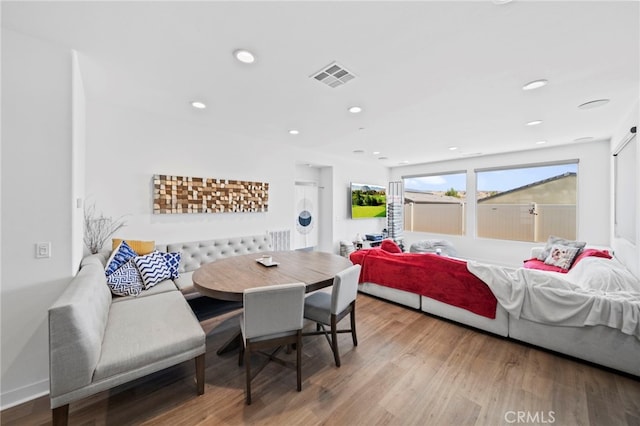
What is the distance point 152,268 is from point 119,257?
0.32m

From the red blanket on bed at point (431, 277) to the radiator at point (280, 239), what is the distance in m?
1.62

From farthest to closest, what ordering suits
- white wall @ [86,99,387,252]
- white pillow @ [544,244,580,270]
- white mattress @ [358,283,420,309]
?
1. white pillow @ [544,244,580,270]
2. white mattress @ [358,283,420,309]
3. white wall @ [86,99,387,252]

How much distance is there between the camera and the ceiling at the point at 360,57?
1.47 meters

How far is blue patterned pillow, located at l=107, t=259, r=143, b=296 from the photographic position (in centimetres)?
231

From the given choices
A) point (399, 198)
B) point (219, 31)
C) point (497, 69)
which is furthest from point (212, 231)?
point (399, 198)

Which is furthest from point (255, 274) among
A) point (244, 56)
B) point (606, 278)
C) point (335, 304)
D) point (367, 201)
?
point (367, 201)

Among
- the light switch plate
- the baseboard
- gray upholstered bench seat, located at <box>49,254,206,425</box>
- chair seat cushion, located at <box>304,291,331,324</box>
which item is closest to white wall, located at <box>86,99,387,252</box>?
gray upholstered bench seat, located at <box>49,254,206,425</box>

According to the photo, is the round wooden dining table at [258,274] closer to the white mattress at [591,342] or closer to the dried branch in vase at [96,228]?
the dried branch in vase at [96,228]

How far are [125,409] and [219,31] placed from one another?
2.61 m

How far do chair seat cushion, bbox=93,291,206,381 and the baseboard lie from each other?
59 centimetres

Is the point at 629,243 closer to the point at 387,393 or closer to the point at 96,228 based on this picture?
the point at 387,393

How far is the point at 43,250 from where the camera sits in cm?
176

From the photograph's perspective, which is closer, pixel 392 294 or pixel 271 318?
pixel 271 318

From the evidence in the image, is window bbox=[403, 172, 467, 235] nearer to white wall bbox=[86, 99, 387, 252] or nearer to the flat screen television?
the flat screen television
